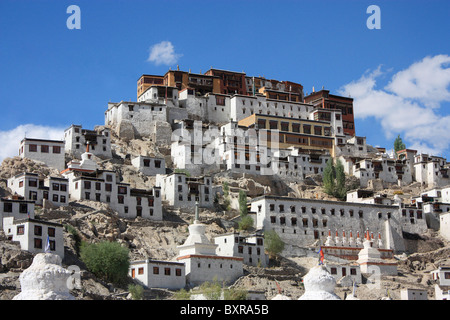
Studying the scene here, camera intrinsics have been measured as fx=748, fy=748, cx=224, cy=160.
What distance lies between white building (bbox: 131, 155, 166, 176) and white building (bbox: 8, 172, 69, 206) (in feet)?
56.1

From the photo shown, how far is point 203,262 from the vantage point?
6756cm

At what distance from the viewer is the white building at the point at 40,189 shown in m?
73.2

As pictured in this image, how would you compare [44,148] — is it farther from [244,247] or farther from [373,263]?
[373,263]

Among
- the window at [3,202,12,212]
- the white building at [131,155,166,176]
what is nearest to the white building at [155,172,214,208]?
the white building at [131,155,166,176]

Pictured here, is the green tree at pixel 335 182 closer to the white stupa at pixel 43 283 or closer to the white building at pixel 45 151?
the white building at pixel 45 151

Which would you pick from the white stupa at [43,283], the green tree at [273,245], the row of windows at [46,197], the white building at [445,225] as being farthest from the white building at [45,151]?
the white stupa at [43,283]

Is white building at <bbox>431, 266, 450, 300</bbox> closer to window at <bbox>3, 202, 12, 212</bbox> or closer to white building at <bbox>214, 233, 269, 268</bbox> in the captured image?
white building at <bbox>214, 233, 269, 268</bbox>

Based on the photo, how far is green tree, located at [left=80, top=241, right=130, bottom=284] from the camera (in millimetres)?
62706

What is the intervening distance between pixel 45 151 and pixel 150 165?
41.7ft

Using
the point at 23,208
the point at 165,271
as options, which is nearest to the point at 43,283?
the point at 165,271

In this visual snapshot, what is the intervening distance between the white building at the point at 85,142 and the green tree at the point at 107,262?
1222 inches
